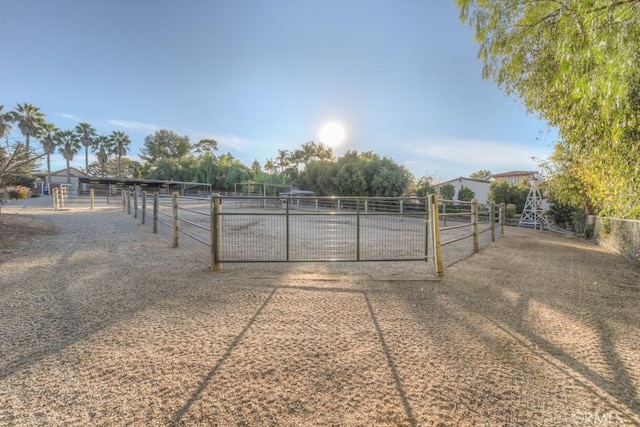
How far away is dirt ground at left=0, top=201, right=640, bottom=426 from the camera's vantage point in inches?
67.4

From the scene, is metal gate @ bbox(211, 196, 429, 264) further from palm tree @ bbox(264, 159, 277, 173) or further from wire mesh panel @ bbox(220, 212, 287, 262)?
palm tree @ bbox(264, 159, 277, 173)

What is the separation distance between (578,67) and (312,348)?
14.6ft

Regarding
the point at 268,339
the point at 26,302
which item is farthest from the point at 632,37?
the point at 26,302

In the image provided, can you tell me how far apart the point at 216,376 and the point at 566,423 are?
6.67 ft

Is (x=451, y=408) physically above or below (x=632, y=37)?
below

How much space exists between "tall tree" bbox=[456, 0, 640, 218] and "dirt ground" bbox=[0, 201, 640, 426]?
7.31ft

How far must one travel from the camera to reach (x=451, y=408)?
5.69ft

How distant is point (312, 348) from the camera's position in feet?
7.75

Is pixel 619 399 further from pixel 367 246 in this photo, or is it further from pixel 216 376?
pixel 367 246

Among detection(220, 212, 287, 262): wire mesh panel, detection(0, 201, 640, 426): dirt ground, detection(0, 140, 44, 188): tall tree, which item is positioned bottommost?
detection(0, 201, 640, 426): dirt ground

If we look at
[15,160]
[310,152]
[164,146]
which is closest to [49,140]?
[164,146]

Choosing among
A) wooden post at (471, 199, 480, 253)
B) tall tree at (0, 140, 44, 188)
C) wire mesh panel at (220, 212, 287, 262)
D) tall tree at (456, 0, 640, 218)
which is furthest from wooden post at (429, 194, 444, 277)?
tall tree at (0, 140, 44, 188)

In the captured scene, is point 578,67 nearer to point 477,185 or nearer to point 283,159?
point 477,185

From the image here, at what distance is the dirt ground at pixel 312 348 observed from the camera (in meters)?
1.71
